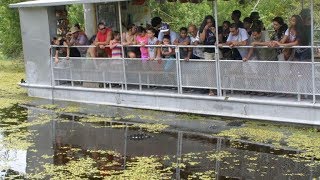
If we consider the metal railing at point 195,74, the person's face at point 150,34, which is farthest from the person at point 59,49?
the person's face at point 150,34

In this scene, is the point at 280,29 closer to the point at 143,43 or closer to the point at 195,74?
the point at 195,74

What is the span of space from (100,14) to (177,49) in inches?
143

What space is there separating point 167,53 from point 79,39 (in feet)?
9.73

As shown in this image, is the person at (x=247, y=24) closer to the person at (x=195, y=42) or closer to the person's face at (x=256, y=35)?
the person's face at (x=256, y=35)

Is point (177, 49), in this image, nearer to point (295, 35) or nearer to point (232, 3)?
point (295, 35)

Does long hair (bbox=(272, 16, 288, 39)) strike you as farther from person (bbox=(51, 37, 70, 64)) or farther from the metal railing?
person (bbox=(51, 37, 70, 64))

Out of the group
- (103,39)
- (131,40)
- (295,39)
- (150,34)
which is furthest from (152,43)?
(295,39)

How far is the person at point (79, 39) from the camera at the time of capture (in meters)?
14.3

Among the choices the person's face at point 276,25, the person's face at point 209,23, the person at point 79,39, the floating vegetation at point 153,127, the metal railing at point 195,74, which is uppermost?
the person's face at point 209,23

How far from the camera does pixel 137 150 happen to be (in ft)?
31.7

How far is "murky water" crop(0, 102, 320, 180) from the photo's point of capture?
8242mm

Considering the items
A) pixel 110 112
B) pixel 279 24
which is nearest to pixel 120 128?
pixel 110 112

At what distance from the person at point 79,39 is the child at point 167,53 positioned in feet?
8.54

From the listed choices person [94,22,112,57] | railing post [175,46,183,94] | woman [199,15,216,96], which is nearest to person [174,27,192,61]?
railing post [175,46,183,94]
